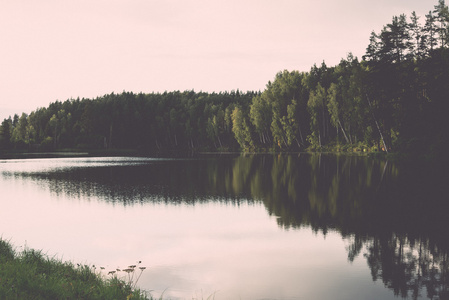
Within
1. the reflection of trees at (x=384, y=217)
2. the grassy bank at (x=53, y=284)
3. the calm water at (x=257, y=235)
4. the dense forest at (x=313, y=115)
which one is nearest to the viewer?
the grassy bank at (x=53, y=284)

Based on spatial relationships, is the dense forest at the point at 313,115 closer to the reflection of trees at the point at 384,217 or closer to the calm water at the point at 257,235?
the reflection of trees at the point at 384,217

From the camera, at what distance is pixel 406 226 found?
1664 centimetres

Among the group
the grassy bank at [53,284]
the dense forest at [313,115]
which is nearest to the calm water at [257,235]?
the grassy bank at [53,284]

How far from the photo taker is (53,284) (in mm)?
8484

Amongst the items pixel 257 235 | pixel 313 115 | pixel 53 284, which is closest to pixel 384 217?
pixel 257 235

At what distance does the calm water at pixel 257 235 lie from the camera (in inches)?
412

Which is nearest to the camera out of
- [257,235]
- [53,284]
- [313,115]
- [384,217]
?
[53,284]

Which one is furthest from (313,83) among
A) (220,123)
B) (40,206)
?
(40,206)

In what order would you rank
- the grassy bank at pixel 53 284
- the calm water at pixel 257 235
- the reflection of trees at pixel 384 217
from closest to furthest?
the grassy bank at pixel 53 284
the calm water at pixel 257 235
the reflection of trees at pixel 384 217

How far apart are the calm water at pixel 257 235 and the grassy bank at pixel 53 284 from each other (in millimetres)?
1390

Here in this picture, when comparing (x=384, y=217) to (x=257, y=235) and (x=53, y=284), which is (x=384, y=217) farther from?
(x=53, y=284)

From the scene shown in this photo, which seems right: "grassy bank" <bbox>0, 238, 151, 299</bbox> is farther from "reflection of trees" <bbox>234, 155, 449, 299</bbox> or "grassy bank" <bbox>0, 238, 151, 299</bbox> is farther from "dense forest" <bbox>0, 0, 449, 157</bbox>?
"dense forest" <bbox>0, 0, 449, 157</bbox>

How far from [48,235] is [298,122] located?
90.9 meters

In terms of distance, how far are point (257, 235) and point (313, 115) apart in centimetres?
8542
